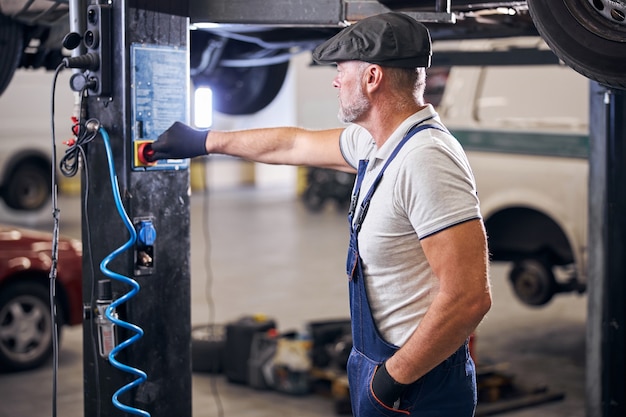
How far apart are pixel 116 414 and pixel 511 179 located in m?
4.89

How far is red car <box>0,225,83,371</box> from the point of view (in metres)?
6.72

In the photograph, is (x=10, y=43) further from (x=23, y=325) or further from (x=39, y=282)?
(x=23, y=325)

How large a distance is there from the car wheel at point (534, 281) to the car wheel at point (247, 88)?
273cm

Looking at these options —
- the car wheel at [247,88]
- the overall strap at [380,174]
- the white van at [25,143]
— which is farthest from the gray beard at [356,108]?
the white van at [25,143]

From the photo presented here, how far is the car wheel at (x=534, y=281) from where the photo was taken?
25.4ft

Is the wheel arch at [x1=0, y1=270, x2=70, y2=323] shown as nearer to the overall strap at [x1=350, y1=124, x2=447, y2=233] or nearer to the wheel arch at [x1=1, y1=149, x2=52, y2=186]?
the overall strap at [x1=350, y1=124, x2=447, y2=233]

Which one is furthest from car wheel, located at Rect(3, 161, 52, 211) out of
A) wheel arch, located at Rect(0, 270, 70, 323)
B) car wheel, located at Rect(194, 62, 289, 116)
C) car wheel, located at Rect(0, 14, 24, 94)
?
car wheel, located at Rect(0, 14, 24, 94)

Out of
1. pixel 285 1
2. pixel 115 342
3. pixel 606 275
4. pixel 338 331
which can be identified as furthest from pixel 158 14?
pixel 338 331

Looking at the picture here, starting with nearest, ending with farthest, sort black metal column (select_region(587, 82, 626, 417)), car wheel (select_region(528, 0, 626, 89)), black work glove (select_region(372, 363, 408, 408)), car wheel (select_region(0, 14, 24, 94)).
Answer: black work glove (select_region(372, 363, 408, 408)), car wheel (select_region(528, 0, 626, 89)), black metal column (select_region(587, 82, 626, 417)), car wheel (select_region(0, 14, 24, 94))

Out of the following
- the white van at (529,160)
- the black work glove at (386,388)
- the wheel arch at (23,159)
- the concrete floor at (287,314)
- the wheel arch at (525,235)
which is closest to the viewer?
the black work glove at (386,388)

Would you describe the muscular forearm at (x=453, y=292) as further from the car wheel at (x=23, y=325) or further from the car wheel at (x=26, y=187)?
the car wheel at (x=26, y=187)

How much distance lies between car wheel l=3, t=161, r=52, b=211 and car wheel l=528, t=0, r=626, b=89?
11.1 m

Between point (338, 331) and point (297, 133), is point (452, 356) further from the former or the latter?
point (338, 331)

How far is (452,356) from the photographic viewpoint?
2893 millimetres
